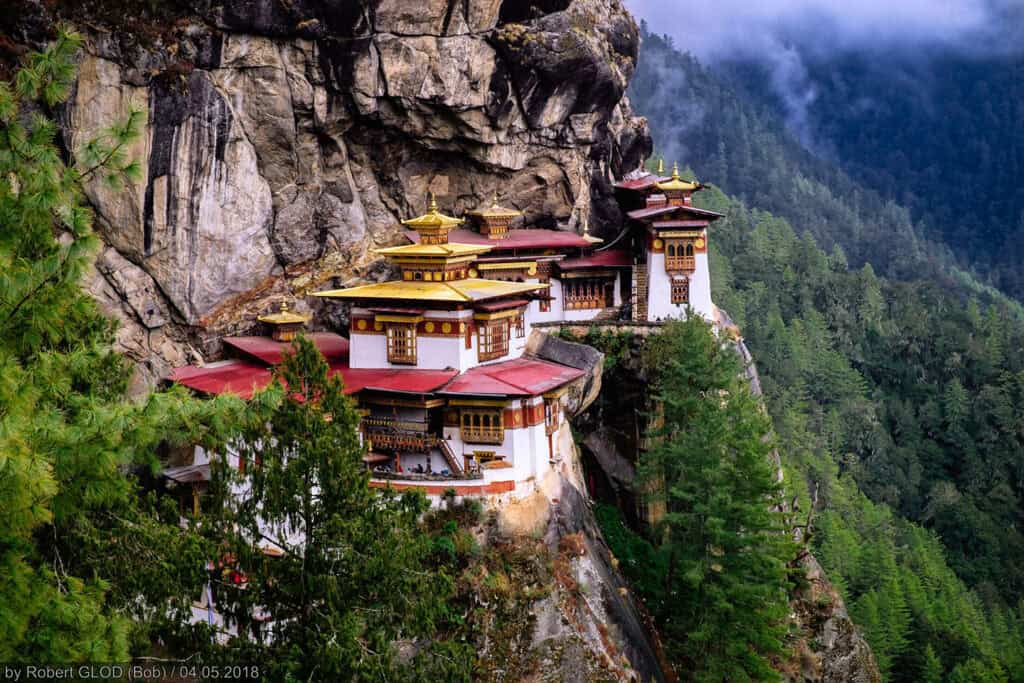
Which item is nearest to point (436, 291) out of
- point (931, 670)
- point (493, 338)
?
point (493, 338)

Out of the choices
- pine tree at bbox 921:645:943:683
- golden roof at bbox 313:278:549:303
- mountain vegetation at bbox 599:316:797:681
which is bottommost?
pine tree at bbox 921:645:943:683

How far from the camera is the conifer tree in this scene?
28469 mm

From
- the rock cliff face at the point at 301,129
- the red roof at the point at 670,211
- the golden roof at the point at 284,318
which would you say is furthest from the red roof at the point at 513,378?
the rock cliff face at the point at 301,129

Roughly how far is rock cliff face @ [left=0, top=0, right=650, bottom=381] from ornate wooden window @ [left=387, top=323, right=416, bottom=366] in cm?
554

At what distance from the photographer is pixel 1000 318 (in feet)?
281

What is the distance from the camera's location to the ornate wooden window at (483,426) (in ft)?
93.5

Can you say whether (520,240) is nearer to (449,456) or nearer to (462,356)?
(462,356)

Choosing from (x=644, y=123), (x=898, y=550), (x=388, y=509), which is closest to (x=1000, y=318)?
(x=898, y=550)

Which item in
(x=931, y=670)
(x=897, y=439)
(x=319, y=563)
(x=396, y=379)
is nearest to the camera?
(x=319, y=563)

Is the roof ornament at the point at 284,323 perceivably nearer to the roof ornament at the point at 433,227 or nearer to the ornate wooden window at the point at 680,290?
the roof ornament at the point at 433,227

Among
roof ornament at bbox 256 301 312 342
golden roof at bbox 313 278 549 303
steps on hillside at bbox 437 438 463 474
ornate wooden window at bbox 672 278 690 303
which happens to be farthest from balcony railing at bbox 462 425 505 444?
ornate wooden window at bbox 672 278 690 303

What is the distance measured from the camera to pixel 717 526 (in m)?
28.4

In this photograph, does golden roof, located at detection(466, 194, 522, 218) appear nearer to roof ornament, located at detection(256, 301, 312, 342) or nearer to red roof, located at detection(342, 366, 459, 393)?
roof ornament, located at detection(256, 301, 312, 342)

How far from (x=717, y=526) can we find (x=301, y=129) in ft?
54.0
